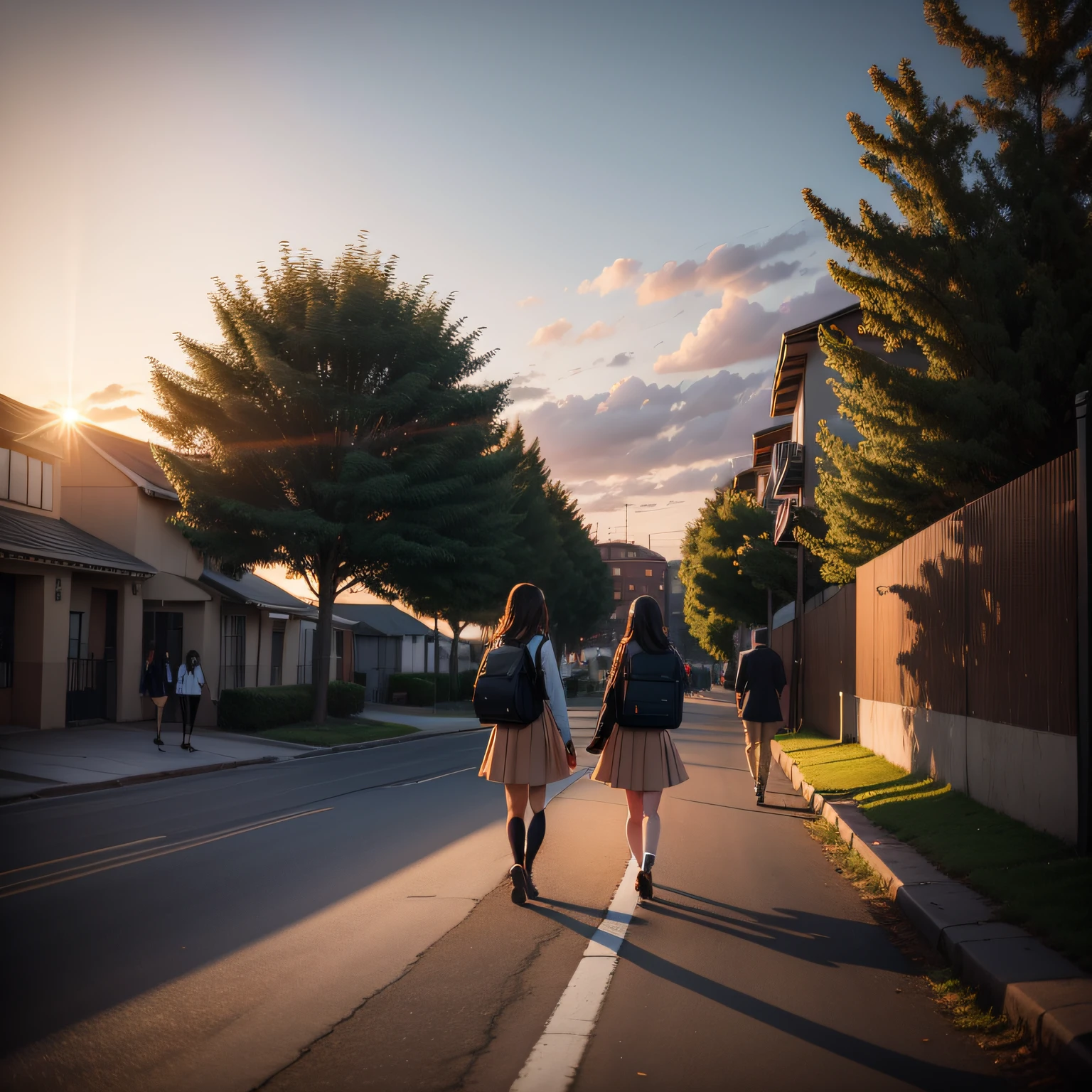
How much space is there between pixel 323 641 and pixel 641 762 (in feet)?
72.1

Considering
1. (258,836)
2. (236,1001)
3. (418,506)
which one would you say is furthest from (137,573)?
(236,1001)

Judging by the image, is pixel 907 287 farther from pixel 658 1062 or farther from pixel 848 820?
pixel 658 1062

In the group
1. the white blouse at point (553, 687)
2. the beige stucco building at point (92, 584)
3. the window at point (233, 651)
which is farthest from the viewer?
the window at point (233, 651)

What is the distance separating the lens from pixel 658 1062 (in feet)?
13.4

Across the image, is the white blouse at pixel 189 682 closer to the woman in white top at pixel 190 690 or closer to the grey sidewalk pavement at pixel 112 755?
the woman in white top at pixel 190 690

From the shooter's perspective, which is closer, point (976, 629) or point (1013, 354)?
point (976, 629)

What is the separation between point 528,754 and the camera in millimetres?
6859

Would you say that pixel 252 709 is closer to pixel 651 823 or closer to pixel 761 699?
pixel 761 699

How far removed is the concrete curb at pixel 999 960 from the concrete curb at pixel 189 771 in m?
10.6

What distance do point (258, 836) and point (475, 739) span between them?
16.9m

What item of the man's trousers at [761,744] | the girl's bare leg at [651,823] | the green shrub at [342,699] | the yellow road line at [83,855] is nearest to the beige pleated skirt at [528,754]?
the girl's bare leg at [651,823]

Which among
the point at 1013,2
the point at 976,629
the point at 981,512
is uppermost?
the point at 1013,2

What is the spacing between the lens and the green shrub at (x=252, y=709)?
1006 inches

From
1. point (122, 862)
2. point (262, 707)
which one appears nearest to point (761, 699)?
point (122, 862)
